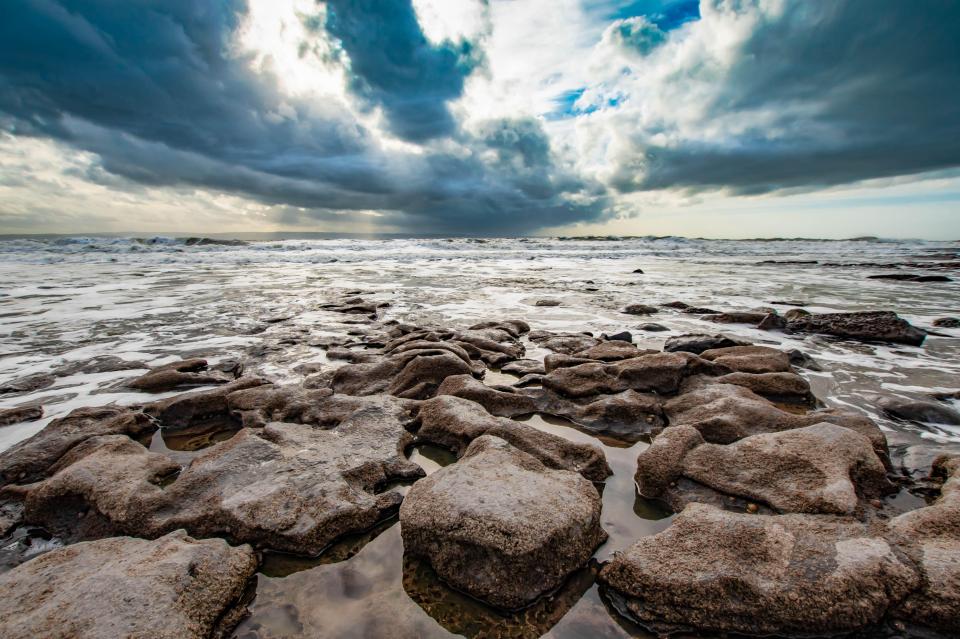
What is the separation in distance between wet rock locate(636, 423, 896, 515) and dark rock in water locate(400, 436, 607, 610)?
65 centimetres

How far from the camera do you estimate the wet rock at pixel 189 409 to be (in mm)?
3896

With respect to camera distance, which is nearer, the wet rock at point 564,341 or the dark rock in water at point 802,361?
the dark rock in water at point 802,361

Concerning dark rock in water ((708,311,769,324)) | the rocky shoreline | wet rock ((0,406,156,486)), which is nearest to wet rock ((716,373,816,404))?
the rocky shoreline

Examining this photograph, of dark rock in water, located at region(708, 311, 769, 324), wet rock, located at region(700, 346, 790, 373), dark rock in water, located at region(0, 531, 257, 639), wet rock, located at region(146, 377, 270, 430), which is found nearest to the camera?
dark rock in water, located at region(0, 531, 257, 639)

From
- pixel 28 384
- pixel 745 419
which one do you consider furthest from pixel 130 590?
pixel 28 384

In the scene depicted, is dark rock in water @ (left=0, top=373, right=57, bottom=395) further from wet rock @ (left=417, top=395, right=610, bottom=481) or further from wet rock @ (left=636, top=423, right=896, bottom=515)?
wet rock @ (left=636, top=423, right=896, bottom=515)

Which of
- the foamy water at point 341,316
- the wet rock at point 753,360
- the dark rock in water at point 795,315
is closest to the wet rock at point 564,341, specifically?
the foamy water at point 341,316

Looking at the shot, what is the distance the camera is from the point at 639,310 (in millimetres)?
8945

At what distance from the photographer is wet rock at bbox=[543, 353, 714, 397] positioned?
14.4ft

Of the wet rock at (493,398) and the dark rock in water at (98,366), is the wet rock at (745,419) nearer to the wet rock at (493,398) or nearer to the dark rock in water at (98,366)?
the wet rock at (493,398)

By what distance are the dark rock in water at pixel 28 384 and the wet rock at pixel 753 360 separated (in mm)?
7319

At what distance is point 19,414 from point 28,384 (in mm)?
1098

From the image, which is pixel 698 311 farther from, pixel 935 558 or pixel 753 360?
pixel 935 558

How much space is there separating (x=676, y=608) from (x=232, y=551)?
6.91 ft
